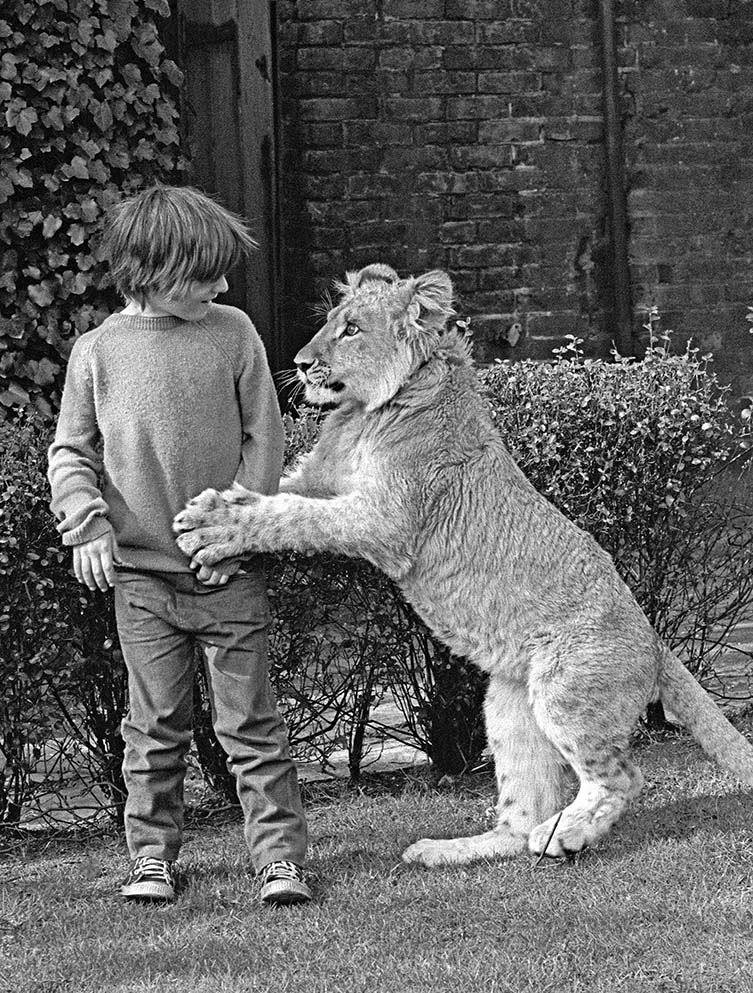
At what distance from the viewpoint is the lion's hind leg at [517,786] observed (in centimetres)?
476

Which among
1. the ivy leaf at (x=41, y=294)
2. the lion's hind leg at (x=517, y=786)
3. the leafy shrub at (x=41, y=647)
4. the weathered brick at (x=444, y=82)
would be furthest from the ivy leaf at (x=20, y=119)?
the weathered brick at (x=444, y=82)

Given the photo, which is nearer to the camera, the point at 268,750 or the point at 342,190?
the point at 268,750

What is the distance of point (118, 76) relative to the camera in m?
6.16

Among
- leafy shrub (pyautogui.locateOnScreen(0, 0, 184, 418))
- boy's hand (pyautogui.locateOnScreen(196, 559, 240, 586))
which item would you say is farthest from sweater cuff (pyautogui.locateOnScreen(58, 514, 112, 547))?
leafy shrub (pyautogui.locateOnScreen(0, 0, 184, 418))

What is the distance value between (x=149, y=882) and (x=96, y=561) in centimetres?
103

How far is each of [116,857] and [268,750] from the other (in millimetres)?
1001

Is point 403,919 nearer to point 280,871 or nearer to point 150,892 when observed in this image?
point 280,871

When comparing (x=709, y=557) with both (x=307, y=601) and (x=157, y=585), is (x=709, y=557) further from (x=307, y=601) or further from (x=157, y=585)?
(x=157, y=585)

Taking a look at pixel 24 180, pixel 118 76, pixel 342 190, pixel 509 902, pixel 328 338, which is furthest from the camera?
pixel 342 190

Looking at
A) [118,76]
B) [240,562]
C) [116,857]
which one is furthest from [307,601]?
[118,76]

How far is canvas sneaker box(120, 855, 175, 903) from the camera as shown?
4.35 meters

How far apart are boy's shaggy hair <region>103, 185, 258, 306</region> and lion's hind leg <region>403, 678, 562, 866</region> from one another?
1765 millimetres

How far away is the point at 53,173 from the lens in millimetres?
5891

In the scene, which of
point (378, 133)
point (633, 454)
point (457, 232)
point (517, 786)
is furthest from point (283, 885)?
point (378, 133)
